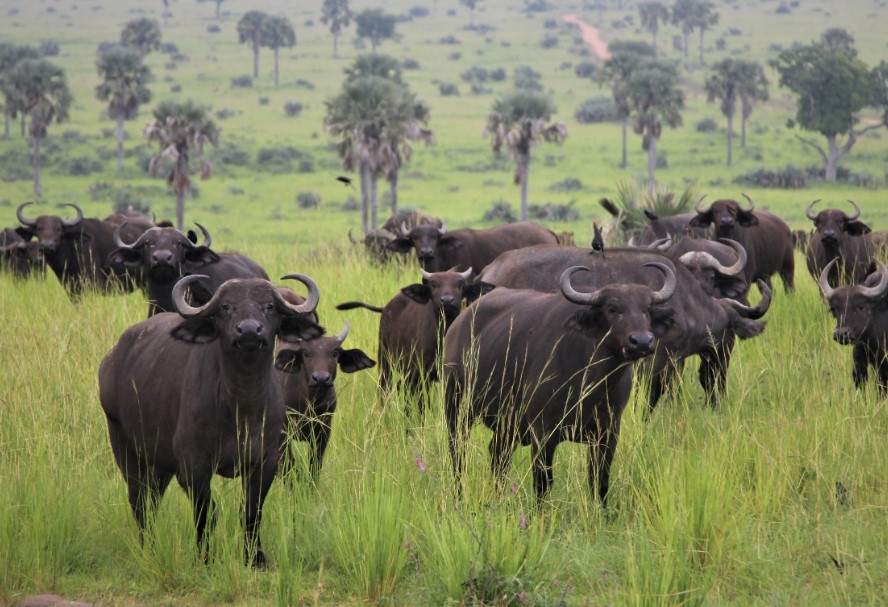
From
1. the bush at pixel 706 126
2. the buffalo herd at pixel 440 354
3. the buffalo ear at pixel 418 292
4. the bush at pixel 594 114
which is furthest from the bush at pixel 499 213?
the buffalo ear at pixel 418 292

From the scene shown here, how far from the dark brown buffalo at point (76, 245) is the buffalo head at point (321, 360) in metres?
8.49

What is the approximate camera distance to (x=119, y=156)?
68.2 m

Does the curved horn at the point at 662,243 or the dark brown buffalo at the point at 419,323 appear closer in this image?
the dark brown buffalo at the point at 419,323

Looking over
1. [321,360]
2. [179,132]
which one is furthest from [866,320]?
[179,132]

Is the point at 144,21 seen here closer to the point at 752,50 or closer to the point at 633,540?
the point at 752,50

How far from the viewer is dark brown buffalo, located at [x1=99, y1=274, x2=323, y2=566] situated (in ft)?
20.3

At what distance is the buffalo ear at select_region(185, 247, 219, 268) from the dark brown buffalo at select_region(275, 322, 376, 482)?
2.66 meters

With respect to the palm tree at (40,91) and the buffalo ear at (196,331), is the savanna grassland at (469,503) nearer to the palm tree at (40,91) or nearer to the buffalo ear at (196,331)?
the buffalo ear at (196,331)

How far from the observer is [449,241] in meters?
15.6

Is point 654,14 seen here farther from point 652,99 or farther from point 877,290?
point 877,290

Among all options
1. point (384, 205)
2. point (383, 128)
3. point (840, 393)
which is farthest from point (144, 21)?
point (840, 393)

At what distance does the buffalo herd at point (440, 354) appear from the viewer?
20.6ft

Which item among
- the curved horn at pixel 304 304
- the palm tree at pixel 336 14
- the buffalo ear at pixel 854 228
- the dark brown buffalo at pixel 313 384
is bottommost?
the dark brown buffalo at pixel 313 384

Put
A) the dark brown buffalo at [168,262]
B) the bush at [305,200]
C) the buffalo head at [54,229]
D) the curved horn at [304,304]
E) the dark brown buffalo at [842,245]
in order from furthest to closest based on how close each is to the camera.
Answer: the bush at [305,200]
the buffalo head at [54,229]
the dark brown buffalo at [842,245]
the dark brown buffalo at [168,262]
the curved horn at [304,304]
